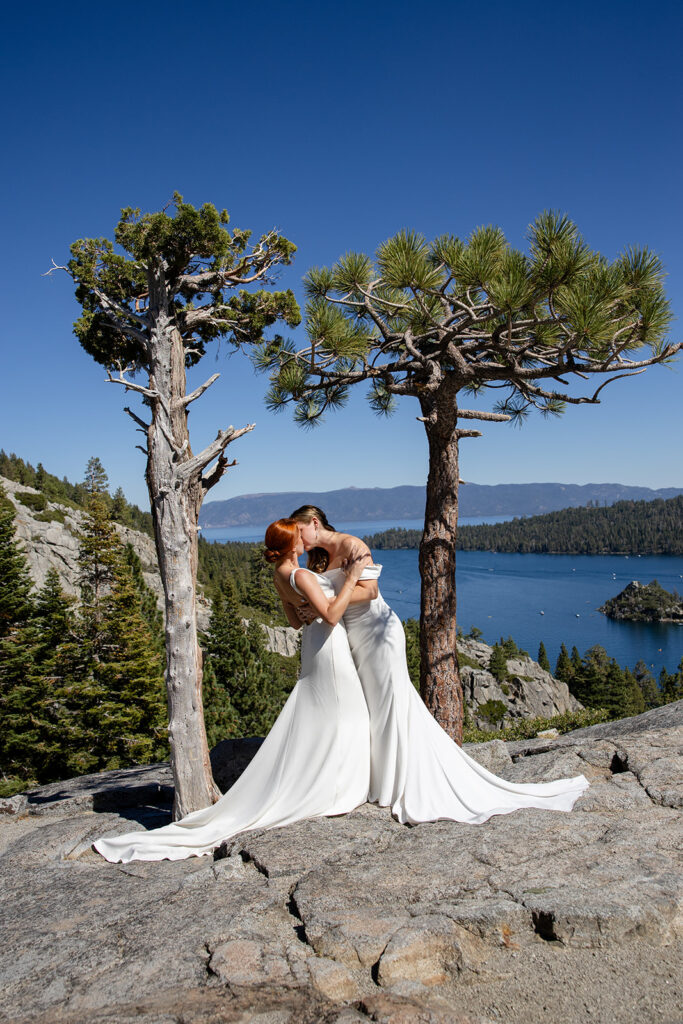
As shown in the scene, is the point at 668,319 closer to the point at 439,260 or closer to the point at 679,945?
the point at 439,260

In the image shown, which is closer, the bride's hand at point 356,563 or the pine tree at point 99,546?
the bride's hand at point 356,563

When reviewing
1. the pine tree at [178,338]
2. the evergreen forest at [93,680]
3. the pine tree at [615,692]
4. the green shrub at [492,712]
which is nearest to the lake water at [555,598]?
the pine tree at [615,692]

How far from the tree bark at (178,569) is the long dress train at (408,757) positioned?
170cm

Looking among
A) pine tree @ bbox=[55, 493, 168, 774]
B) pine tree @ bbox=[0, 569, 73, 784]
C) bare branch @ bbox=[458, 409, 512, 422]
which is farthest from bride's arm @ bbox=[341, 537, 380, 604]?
pine tree @ bbox=[55, 493, 168, 774]

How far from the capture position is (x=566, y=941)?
276cm

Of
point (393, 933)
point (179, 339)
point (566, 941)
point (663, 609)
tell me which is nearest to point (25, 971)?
point (393, 933)

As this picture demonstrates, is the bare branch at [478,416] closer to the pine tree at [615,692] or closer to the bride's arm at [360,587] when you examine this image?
the bride's arm at [360,587]

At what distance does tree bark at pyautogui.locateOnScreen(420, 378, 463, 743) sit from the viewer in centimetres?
736

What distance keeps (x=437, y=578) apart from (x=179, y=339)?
4.01 meters

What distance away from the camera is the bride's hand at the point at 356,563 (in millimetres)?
4469

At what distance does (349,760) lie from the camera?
451 cm

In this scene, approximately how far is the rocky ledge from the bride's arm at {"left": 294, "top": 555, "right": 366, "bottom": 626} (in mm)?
1411

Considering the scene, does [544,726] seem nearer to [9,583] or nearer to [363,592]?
[363,592]

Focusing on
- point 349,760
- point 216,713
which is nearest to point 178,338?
point 349,760
